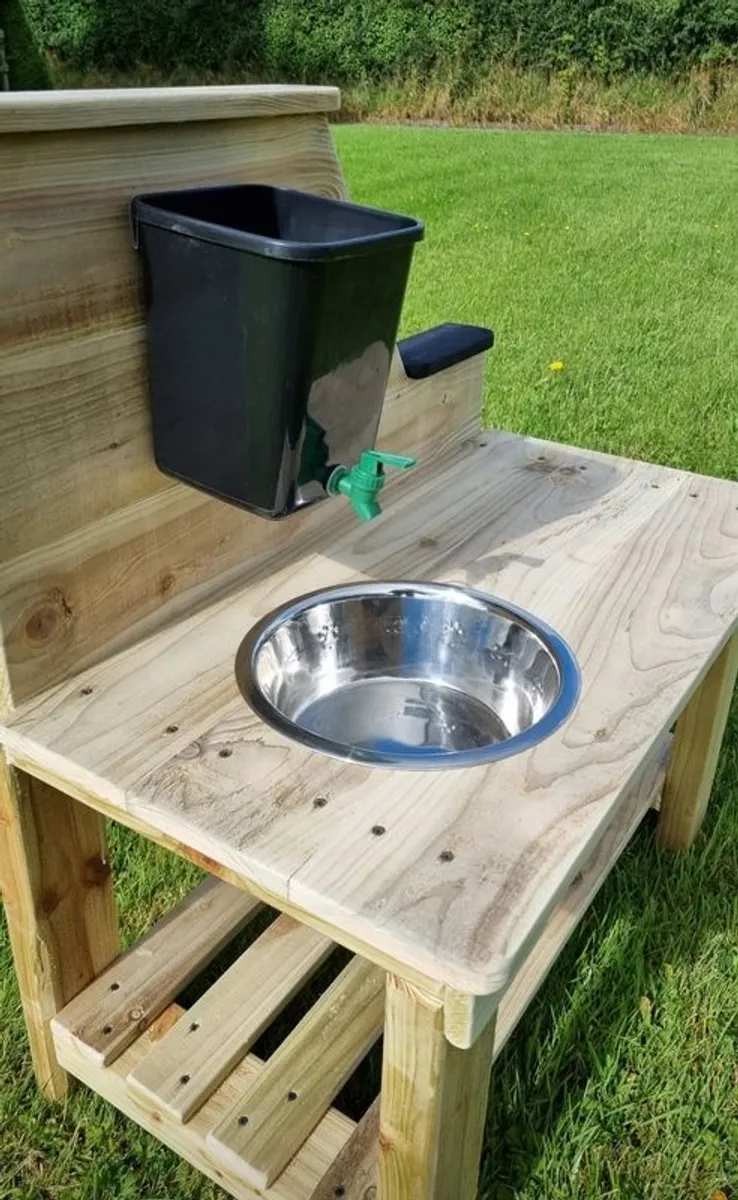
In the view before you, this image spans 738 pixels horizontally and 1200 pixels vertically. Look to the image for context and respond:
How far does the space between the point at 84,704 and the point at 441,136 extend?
33.2 feet

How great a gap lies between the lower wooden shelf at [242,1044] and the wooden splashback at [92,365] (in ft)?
1.87

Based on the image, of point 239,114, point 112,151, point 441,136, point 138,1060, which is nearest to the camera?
point 112,151

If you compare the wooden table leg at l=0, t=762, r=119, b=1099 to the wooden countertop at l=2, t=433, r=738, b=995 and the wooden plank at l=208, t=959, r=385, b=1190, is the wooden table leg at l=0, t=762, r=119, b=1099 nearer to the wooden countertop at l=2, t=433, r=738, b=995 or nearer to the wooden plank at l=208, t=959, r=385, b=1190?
the wooden countertop at l=2, t=433, r=738, b=995

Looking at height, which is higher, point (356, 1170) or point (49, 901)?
point (49, 901)

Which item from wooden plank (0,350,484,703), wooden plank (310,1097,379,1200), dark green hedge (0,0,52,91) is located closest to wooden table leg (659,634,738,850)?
wooden plank (0,350,484,703)

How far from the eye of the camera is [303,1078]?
1415 millimetres

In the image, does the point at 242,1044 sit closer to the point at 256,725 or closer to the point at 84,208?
the point at 256,725

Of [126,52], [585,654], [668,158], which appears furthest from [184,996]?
[126,52]

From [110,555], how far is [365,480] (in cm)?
30

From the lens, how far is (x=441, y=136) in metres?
10.1

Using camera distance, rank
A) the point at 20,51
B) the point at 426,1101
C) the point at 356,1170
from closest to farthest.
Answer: the point at 426,1101 < the point at 356,1170 < the point at 20,51

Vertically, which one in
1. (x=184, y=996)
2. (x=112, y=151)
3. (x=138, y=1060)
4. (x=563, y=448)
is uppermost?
(x=112, y=151)

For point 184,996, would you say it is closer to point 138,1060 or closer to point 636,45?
point 138,1060

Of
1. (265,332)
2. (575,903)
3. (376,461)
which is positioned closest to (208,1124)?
(575,903)
